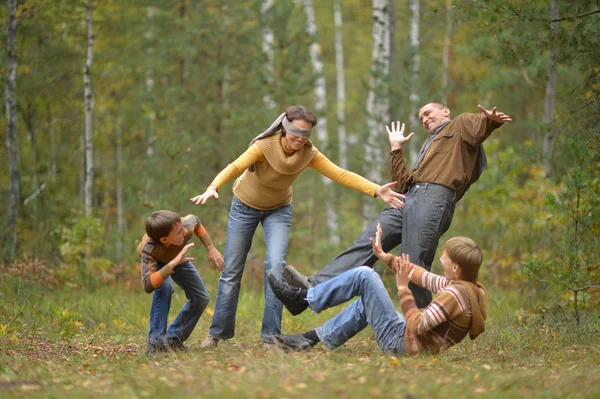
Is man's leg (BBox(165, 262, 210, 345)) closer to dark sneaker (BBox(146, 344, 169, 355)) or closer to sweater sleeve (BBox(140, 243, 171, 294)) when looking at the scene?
dark sneaker (BBox(146, 344, 169, 355))

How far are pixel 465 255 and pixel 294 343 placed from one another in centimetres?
180

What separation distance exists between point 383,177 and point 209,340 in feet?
21.7

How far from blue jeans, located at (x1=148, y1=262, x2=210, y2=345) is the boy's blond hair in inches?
97.3

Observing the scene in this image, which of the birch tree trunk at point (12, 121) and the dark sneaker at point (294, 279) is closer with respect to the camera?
the dark sneaker at point (294, 279)

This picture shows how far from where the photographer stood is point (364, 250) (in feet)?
21.6

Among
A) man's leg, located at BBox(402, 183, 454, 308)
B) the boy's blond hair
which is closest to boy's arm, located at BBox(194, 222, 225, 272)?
man's leg, located at BBox(402, 183, 454, 308)

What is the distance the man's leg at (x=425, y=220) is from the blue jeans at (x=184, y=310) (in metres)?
1.99

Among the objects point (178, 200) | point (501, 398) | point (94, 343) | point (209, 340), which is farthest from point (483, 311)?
point (178, 200)

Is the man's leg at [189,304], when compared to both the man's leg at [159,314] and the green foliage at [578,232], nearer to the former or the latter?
the man's leg at [159,314]

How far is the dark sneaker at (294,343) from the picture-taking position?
6.23 meters

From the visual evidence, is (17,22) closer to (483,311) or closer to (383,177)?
(383,177)

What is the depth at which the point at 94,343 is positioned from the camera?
752 centimetres

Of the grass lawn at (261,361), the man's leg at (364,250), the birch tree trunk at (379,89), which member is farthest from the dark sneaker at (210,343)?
the birch tree trunk at (379,89)

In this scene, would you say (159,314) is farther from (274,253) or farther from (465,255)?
(465,255)
